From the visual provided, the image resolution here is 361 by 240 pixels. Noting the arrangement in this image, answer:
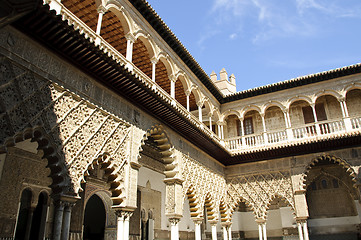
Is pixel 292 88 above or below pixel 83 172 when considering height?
above

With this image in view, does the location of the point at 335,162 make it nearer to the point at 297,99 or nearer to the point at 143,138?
the point at 297,99

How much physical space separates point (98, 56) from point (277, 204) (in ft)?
39.5

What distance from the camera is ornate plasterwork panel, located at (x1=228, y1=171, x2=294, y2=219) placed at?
12.0m

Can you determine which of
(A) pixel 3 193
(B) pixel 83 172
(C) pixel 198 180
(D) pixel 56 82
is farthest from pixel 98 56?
(C) pixel 198 180

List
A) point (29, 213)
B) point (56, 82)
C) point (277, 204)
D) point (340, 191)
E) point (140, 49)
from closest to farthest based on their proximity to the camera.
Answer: point (56, 82), point (29, 213), point (140, 49), point (340, 191), point (277, 204)

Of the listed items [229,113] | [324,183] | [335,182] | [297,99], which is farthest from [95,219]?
[335,182]

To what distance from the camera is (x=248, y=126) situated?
1436 cm

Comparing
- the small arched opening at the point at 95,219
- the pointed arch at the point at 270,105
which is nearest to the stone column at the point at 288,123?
the pointed arch at the point at 270,105

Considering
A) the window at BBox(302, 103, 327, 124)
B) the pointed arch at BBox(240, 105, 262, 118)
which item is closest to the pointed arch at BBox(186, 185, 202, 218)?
the pointed arch at BBox(240, 105, 262, 118)

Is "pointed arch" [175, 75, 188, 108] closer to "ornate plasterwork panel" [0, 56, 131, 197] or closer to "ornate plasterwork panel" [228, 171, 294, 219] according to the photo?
Result: "ornate plasterwork panel" [228, 171, 294, 219]

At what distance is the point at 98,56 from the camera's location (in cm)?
602

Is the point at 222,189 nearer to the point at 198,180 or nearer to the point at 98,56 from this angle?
the point at 198,180

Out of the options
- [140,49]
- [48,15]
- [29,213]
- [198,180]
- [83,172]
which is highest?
[140,49]

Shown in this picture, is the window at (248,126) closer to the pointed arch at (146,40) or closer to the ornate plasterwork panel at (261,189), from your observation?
the ornate plasterwork panel at (261,189)
